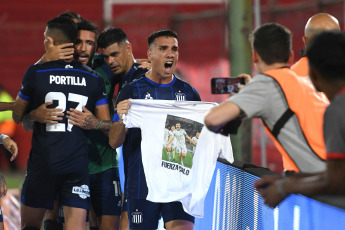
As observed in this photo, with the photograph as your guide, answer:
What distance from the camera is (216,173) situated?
5605 millimetres

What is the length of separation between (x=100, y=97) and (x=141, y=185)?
792mm

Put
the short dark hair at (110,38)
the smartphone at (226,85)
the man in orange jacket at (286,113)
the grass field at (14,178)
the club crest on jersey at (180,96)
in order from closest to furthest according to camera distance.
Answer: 1. the man in orange jacket at (286,113)
2. the smartphone at (226,85)
3. the club crest on jersey at (180,96)
4. the short dark hair at (110,38)
5. the grass field at (14,178)

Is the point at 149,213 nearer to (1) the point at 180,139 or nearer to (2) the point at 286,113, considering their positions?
(1) the point at 180,139

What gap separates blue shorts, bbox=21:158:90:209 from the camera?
492 centimetres

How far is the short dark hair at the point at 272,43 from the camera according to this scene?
10.8ft

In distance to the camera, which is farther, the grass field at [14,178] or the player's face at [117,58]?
the grass field at [14,178]

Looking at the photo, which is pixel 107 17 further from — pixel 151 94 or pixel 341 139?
pixel 341 139

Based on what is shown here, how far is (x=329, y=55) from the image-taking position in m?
2.63

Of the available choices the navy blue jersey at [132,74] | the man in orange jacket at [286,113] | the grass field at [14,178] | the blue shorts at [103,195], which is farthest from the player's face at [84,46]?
the grass field at [14,178]

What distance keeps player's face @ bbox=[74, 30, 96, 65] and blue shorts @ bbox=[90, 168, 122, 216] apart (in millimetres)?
1046

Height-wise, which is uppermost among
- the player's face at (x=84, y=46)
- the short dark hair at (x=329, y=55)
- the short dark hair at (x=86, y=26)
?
the short dark hair at (x=86, y=26)

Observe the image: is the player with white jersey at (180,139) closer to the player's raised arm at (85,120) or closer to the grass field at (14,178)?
the player's raised arm at (85,120)

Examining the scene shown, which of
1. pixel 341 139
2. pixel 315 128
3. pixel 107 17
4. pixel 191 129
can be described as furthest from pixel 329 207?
pixel 107 17

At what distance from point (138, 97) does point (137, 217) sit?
3.12 feet
